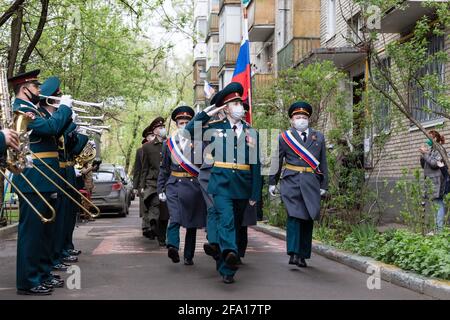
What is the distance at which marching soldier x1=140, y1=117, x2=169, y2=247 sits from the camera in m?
13.0

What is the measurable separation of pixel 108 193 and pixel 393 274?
53.7 feet

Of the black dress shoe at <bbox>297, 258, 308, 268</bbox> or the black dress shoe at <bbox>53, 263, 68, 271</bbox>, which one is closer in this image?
the black dress shoe at <bbox>53, 263, 68, 271</bbox>

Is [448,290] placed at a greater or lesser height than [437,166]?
lesser

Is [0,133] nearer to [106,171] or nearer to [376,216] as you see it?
[376,216]

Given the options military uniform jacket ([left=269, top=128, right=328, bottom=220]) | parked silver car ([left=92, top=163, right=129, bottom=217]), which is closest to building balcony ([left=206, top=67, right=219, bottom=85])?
parked silver car ([left=92, top=163, right=129, bottom=217])

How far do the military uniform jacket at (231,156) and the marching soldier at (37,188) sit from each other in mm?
1826

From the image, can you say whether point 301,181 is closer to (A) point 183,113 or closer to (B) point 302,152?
(B) point 302,152

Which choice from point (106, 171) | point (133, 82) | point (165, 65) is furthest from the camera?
point (165, 65)

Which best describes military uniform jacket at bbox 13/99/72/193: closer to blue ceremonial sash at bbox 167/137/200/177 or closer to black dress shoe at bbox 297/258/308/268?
blue ceremonial sash at bbox 167/137/200/177

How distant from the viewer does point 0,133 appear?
6.43 meters

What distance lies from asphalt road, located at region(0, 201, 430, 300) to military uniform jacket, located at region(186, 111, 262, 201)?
99 cm
